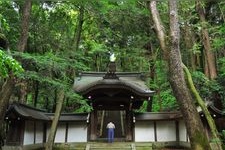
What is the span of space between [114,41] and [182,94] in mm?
16821

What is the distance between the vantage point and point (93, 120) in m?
18.1

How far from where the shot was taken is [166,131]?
1833cm

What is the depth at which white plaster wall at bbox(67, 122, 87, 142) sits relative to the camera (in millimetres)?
18156

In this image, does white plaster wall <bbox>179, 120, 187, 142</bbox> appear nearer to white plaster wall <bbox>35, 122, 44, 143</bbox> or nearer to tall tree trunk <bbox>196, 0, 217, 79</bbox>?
tall tree trunk <bbox>196, 0, 217, 79</bbox>

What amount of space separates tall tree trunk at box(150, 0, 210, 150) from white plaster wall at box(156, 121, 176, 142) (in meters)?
10.2

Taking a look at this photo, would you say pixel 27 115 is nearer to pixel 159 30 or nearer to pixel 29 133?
pixel 29 133

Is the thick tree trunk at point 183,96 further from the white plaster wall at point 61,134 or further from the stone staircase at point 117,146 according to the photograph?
the white plaster wall at point 61,134

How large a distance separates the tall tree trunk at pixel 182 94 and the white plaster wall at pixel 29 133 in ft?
33.9

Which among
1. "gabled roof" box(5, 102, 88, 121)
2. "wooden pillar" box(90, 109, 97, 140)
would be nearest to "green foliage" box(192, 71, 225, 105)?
"wooden pillar" box(90, 109, 97, 140)

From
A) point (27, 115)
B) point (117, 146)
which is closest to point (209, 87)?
point (117, 146)

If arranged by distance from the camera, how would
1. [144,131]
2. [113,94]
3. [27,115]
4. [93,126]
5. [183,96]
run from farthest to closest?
[144,131] → [93,126] → [113,94] → [27,115] → [183,96]

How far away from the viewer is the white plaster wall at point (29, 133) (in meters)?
16.5

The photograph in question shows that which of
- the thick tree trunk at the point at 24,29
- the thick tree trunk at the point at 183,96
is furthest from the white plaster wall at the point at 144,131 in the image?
the thick tree trunk at the point at 183,96

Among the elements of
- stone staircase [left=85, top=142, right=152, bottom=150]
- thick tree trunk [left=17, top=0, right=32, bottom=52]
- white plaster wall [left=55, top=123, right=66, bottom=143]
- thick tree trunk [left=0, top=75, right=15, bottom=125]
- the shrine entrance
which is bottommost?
stone staircase [left=85, top=142, right=152, bottom=150]
